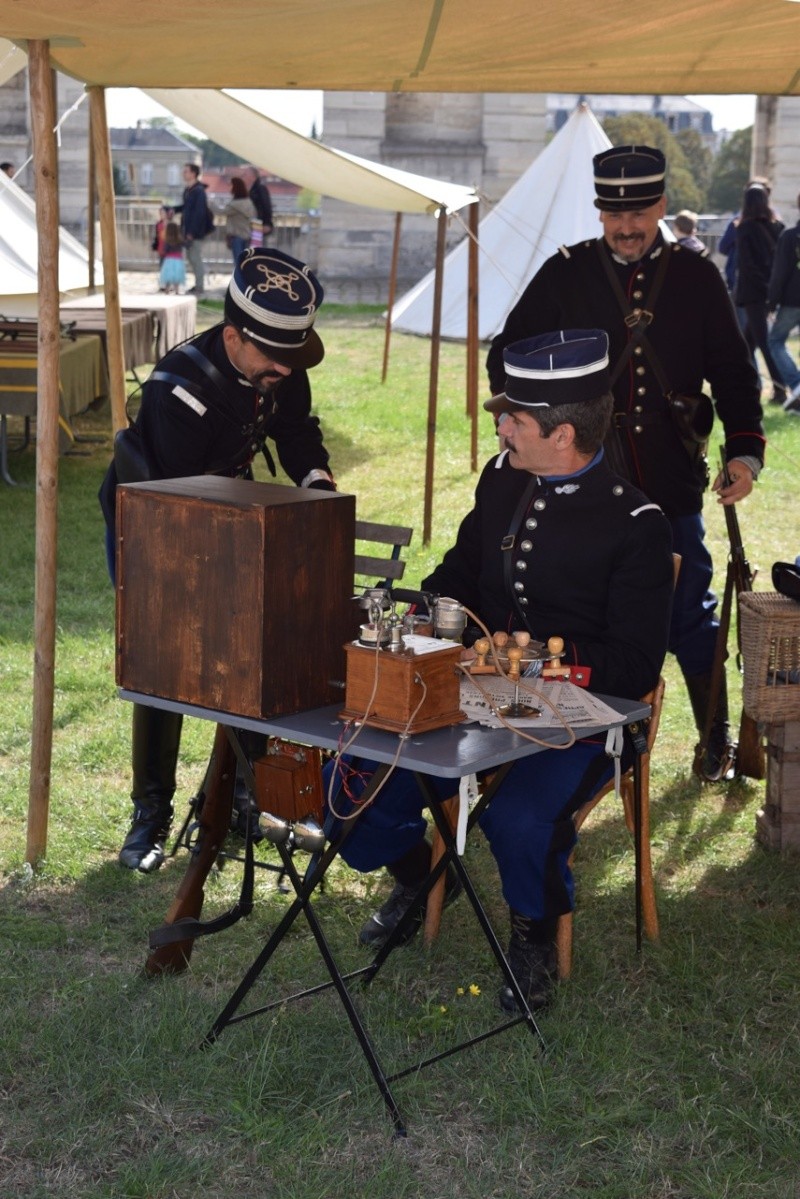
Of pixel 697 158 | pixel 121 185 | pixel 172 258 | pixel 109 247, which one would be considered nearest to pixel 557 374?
pixel 109 247

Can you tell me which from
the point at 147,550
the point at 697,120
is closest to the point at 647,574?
the point at 147,550

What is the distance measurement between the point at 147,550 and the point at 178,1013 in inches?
40.4

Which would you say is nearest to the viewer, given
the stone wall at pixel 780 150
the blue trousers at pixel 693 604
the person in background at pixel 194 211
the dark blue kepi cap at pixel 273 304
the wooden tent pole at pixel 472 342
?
the dark blue kepi cap at pixel 273 304

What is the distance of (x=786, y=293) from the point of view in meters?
12.1

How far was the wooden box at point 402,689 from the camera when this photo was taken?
280 centimetres

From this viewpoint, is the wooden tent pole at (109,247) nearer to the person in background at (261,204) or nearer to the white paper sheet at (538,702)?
the white paper sheet at (538,702)

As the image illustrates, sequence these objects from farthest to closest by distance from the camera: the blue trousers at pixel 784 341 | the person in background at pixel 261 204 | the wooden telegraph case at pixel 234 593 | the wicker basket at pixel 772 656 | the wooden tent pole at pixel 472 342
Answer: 1. the person in background at pixel 261 204
2. the blue trousers at pixel 784 341
3. the wooden tent pole at pixel 472 342
4. the wicker basket at pixel 772 656
5. the wooden telegraph case at pixel 234 593

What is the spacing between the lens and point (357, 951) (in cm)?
365

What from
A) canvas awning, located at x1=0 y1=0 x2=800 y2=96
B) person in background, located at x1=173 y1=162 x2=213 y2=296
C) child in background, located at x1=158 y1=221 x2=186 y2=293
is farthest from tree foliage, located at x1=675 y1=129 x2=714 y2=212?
canvas awning, located at x1=0 y1=0 x2=800 y2=96

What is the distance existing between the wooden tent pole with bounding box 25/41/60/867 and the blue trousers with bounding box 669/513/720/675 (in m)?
1.82

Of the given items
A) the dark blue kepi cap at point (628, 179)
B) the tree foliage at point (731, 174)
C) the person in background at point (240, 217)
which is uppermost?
the dark blue kepi cap at point (628, 179)

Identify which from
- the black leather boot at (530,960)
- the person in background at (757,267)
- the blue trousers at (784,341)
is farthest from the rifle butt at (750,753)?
the person in background at (757,267)

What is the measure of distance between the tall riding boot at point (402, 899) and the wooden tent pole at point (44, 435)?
1.02 meters

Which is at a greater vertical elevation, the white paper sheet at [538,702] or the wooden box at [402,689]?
the wooden box at [402,689]
